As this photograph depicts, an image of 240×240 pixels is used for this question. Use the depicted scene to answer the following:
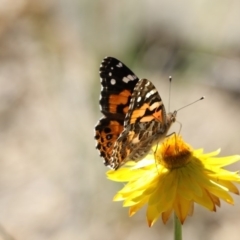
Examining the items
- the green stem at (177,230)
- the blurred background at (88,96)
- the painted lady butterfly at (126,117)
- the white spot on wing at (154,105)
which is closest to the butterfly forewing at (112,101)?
the painted lady butterfly at (126,117)

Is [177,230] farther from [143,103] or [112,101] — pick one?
[112,101]

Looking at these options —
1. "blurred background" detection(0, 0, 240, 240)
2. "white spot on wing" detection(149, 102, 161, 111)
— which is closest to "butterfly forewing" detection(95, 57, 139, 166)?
"white spot on wing" detection(149, 102, 161, 111)

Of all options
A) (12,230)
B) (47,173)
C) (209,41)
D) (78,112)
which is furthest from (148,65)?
(12,230)

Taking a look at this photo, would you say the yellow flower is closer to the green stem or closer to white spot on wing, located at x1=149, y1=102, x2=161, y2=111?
the green stem

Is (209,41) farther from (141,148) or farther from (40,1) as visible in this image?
(141,148)

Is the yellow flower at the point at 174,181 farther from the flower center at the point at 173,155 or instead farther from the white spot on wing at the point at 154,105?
the white spot on wing at the point at 154,105
